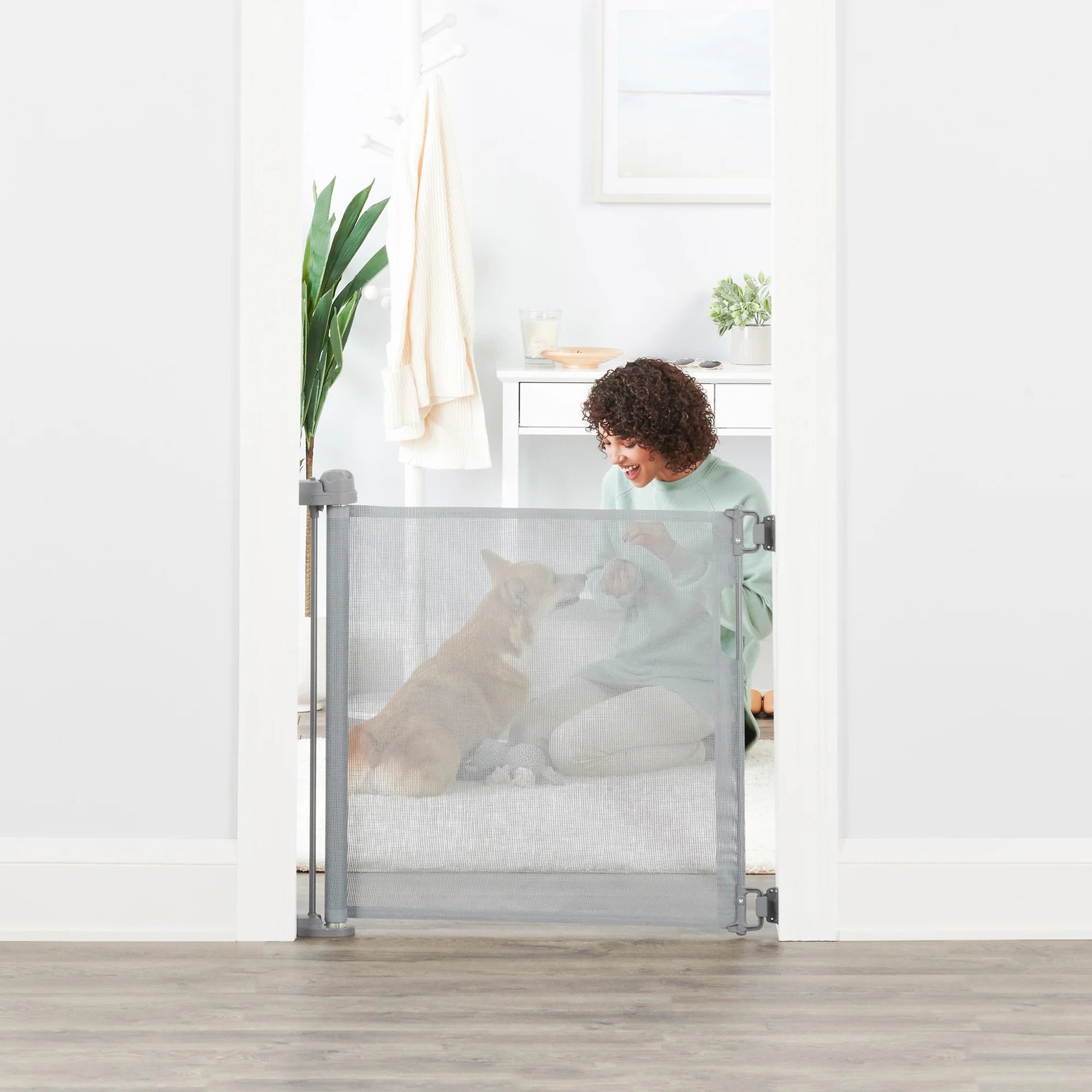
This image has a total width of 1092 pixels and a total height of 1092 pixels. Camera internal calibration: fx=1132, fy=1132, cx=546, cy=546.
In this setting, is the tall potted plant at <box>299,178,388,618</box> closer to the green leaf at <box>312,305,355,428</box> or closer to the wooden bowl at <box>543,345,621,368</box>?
the green leaf at <box>312,305,355,428</box>

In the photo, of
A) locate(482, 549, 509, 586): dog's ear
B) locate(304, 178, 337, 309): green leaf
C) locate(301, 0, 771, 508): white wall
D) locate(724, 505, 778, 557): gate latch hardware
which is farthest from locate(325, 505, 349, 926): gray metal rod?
locate(301, 0, 771, 508): white wall

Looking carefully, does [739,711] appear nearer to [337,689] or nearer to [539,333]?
[337,689]

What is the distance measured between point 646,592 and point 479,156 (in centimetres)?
240

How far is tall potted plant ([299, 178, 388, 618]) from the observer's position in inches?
135

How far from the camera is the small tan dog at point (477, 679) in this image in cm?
179

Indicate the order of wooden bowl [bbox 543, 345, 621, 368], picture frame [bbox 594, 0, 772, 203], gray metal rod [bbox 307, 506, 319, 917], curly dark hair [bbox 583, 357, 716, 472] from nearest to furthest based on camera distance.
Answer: gray metal rod [bbox 307, 506, 319, 917] → curly dark hair [bbox 583, 357, 716, 472] → wooden bowl [bbox 543, 345, 621, 368] → picture frame [bbox 594, 0, 772, 203]

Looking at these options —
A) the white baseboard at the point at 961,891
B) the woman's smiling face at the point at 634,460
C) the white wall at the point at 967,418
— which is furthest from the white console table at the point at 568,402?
the white baseboard at the point at 961,891

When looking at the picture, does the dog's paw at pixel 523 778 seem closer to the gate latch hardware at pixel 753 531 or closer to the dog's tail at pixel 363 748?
the dog's tail at pixel 363 748

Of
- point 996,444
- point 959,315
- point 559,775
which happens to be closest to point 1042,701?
point 996,444

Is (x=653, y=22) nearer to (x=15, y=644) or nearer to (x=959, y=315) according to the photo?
(x=959, y=315)

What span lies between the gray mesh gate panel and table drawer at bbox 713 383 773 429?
156 cm

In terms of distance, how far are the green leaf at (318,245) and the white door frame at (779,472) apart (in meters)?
1.65

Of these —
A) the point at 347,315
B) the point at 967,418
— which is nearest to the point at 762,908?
the point at 967,418

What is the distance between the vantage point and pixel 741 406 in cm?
332
